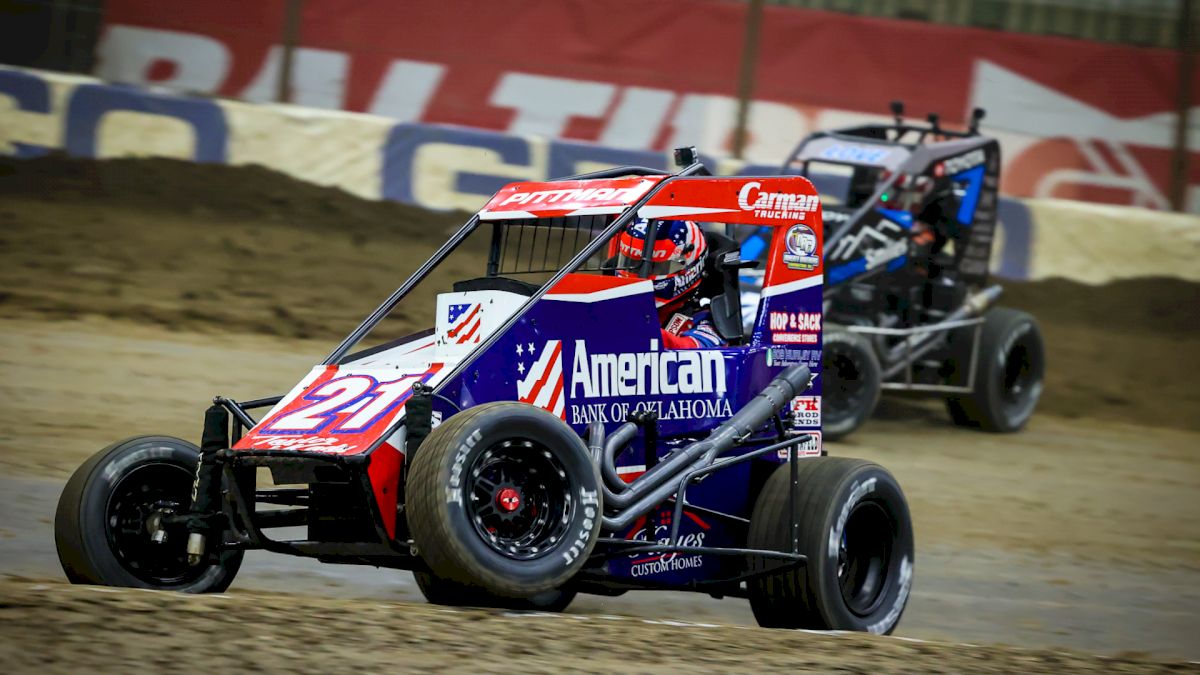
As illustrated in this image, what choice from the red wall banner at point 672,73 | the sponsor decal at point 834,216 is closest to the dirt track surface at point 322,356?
the red wall banner at point 672,73

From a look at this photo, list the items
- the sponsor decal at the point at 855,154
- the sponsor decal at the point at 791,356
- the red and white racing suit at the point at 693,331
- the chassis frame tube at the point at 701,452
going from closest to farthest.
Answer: the chassis frame tube at the point at 701,452 → the red and white racing suit at the point at 693,331 → the sponsor decal at the point at 791,356 → the sponsor decal at the point at 855,154

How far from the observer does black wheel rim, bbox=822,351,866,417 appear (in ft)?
39.5

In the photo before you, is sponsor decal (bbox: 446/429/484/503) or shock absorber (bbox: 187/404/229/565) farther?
shock absorber (bbox: 187/404/229/565)

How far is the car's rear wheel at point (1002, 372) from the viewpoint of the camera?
531 inches

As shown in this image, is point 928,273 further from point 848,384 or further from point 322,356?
point 322,356

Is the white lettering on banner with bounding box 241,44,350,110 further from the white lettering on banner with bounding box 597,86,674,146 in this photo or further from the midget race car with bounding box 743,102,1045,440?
the midget race car with bounding box 743,102,1045,440

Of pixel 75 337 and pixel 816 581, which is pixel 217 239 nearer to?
pixel 75 337

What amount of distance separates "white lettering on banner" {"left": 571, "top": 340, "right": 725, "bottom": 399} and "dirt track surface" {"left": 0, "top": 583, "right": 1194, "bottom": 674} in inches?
35.9

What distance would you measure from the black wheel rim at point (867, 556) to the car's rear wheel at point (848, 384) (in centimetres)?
515

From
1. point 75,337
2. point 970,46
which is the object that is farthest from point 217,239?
point 970,46

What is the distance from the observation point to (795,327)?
698 centimetres

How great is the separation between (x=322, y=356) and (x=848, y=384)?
4.29m

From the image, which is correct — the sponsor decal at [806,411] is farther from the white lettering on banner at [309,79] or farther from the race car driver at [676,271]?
the white lettering on banner at [309,79]

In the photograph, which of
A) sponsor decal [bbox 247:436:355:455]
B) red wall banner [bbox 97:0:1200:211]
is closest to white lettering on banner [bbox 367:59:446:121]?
red wall banner [bbox 97:0:1200:211]
